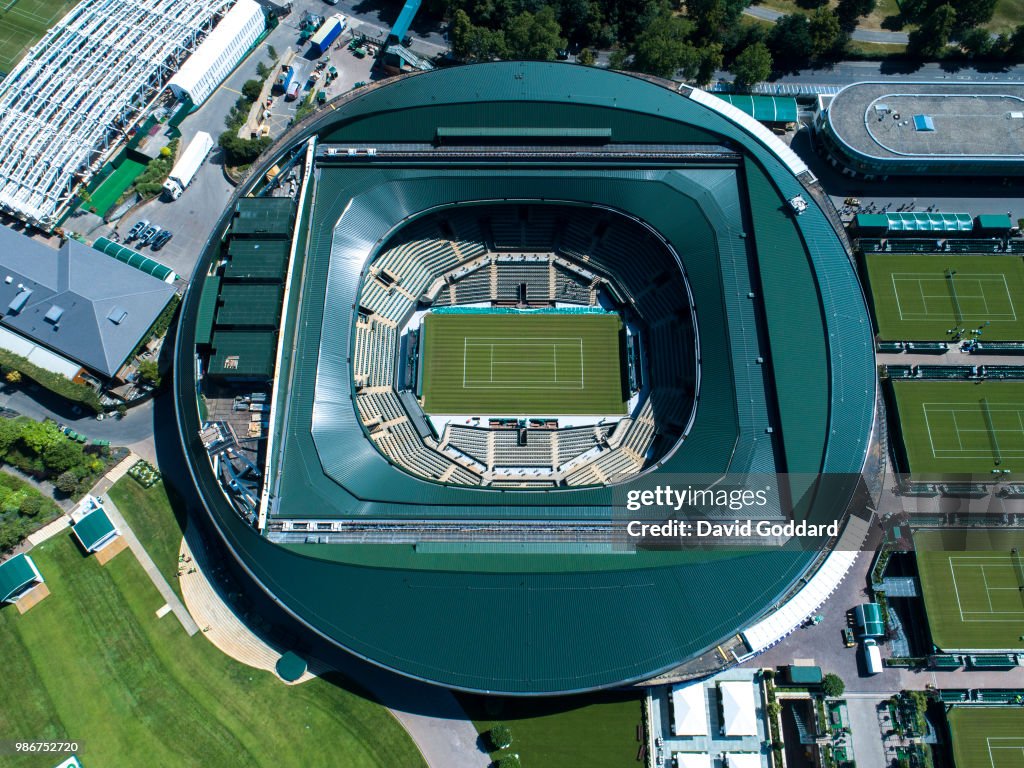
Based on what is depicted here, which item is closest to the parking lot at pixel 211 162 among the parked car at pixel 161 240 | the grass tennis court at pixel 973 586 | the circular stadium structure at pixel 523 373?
the parked car at pixel 161 240

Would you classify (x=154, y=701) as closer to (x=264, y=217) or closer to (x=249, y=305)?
(x=249, y=305)

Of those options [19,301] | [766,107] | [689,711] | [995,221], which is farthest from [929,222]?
[19,301]

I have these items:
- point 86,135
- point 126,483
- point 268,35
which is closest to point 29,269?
point 86,135

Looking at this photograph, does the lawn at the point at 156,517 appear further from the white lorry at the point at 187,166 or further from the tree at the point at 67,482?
the white lorry at the point at 187,166

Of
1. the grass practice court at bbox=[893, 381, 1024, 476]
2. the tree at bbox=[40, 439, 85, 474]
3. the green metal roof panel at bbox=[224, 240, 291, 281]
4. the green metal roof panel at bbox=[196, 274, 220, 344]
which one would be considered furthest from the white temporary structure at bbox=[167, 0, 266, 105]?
the grass practice court at bbox=[893, 381, 1024, 476]

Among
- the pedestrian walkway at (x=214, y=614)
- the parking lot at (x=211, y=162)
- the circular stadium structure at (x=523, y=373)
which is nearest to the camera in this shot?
the circular stadium structure at (x=523, y=373)

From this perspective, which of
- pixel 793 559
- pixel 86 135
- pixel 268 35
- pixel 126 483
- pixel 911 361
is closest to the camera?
pixel 793 559

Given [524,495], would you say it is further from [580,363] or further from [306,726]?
[306,726]
